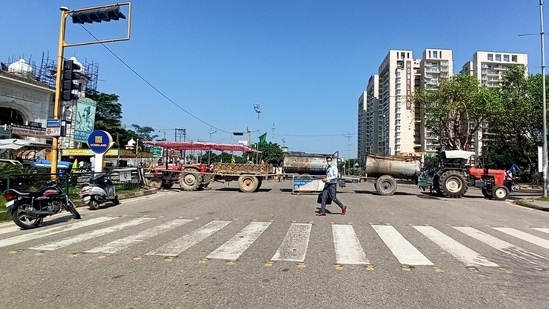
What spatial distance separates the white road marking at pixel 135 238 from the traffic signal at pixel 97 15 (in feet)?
23.2

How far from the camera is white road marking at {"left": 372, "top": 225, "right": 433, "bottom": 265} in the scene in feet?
21.7

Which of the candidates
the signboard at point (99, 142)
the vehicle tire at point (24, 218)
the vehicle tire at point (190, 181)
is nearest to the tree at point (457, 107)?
the vehicle tire at point (190, 181)

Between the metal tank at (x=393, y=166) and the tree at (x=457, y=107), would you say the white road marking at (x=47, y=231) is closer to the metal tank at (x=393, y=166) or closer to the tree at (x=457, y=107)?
the metal tank at (x=393, y=166)

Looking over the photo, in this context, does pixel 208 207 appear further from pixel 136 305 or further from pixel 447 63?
pixel 447 63

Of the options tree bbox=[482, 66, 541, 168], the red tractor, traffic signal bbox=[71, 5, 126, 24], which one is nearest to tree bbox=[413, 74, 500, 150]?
tree bbox=[482, 66, 541, 168]

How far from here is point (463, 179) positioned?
71.5ft

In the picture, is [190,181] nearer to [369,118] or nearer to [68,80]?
[68,80]

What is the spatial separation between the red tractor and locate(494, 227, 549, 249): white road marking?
11.5m

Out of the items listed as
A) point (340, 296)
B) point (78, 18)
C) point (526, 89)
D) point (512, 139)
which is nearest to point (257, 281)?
point (340, 296)

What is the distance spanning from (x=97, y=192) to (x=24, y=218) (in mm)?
3737

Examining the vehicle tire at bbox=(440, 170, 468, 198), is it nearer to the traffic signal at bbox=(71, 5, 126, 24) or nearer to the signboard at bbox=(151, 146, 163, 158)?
the traffic signal at bbox=(71, 5, 126, 24)

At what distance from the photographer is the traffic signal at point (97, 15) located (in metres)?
13.1

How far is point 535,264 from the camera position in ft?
21.5

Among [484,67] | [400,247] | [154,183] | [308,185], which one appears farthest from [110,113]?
[484,67]
